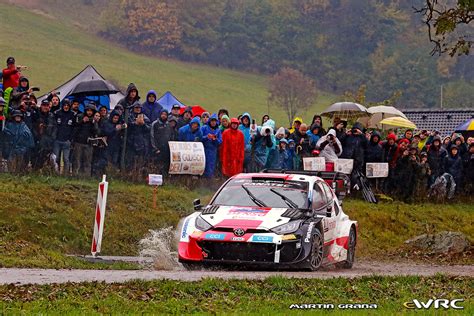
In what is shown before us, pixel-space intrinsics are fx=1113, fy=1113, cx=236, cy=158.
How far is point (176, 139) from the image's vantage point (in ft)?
91.9

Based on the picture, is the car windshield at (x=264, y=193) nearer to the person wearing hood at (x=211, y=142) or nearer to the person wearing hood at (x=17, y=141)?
the person wearing hood at (x=17, y=141)

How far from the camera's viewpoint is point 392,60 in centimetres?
12181

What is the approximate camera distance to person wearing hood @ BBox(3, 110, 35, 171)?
2461cm

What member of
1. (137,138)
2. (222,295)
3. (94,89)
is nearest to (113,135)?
(137,138)

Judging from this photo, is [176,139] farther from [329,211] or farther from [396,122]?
[396,122]

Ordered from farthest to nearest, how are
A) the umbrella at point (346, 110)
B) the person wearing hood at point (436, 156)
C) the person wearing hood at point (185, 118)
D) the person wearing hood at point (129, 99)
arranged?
1. the umbrella at point (346, 110)
2. the person wearing hood at point (436, 156)
3. the person wearing hood at point (185, 118)
4. the person wearing hood at point (129, 99)

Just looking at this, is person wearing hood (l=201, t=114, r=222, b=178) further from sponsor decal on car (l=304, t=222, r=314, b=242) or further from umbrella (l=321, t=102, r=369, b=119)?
sponsor decal on car (l=304, t=222, r=314, b=242)

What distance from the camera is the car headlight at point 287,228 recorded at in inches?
715

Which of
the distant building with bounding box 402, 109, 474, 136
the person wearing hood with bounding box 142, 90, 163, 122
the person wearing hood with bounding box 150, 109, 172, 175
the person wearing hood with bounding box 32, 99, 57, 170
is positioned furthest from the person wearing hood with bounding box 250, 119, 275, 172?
the distant building with bounding box 402, 109, 474, 136

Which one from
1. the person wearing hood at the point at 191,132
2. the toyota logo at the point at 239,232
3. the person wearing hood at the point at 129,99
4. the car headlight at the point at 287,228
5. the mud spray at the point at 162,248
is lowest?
the mud spray at the point at 162,248

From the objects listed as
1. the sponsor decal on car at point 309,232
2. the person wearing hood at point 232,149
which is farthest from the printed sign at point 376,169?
the sponsor decal on car at point 309,232

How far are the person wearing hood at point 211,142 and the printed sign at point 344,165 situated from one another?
3701 millimetres

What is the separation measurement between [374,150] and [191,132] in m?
6.04

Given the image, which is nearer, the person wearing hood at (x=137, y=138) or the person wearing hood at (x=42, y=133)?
the person wearing hood at (x=42, y=133)
